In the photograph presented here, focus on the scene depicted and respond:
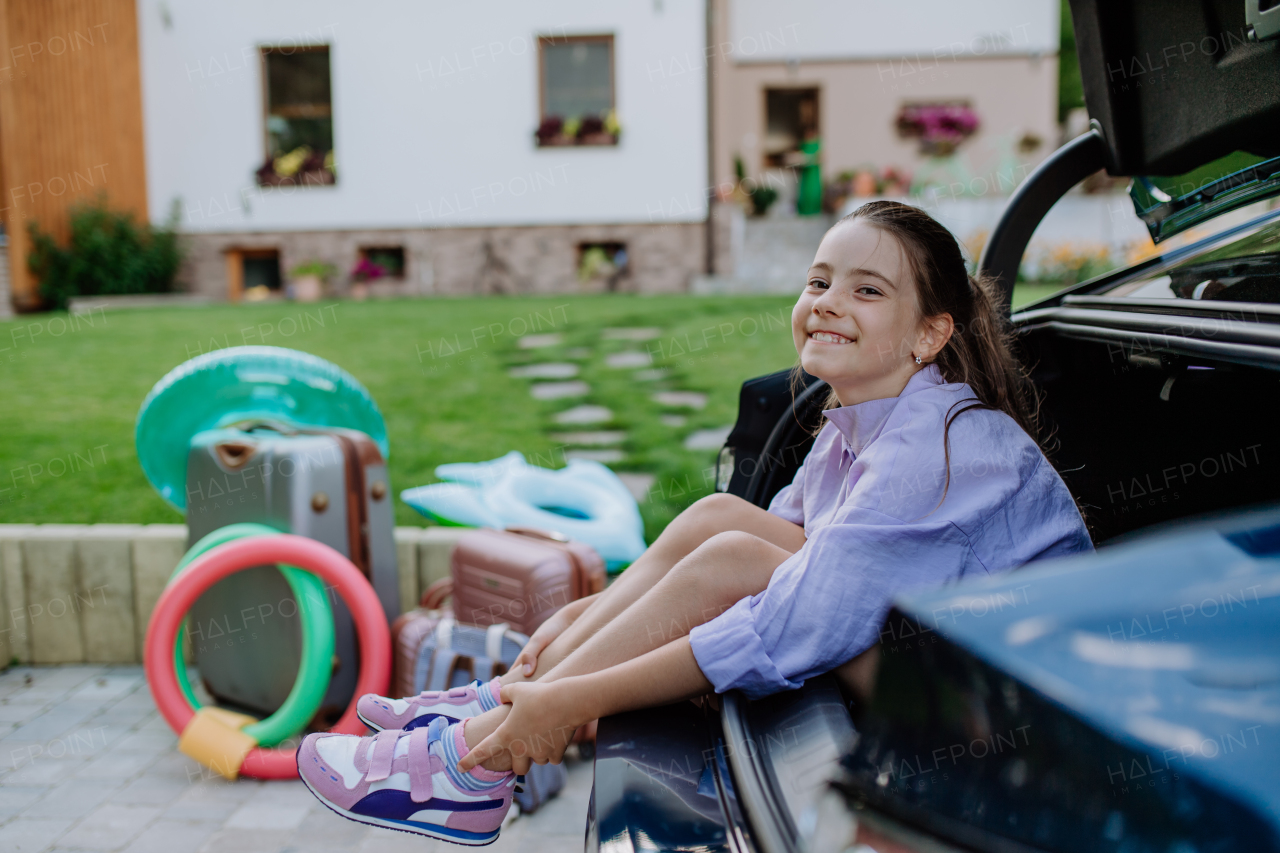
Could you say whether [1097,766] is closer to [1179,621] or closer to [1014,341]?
[1179,621]

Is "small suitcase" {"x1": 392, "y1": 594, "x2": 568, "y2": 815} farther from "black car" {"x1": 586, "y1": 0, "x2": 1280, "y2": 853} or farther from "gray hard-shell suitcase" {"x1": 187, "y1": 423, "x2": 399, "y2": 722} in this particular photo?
"black car" {"x1": 586, "y1": 0, "x2": 1280, "y2": 853}

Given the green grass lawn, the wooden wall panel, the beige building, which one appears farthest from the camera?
the beige building

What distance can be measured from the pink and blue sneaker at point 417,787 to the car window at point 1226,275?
1.50 m

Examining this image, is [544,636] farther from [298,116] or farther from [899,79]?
[899,79]

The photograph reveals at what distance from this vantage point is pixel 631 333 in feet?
23.0

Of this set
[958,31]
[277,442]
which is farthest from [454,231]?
[277,442]

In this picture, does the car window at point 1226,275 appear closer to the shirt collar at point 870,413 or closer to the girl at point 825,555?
the girl at point 825,555

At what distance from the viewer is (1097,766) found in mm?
774

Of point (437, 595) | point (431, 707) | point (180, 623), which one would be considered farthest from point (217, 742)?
point (431, 707)

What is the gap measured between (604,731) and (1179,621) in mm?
814

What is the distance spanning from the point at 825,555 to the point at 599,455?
3000 millimetres

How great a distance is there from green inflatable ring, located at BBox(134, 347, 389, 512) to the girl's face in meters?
1.90

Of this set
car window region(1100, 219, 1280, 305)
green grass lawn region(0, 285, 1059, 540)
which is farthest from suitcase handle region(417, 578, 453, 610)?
car window region(1100, 219, 1280, 305)

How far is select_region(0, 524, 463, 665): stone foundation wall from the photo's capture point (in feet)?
10.5
